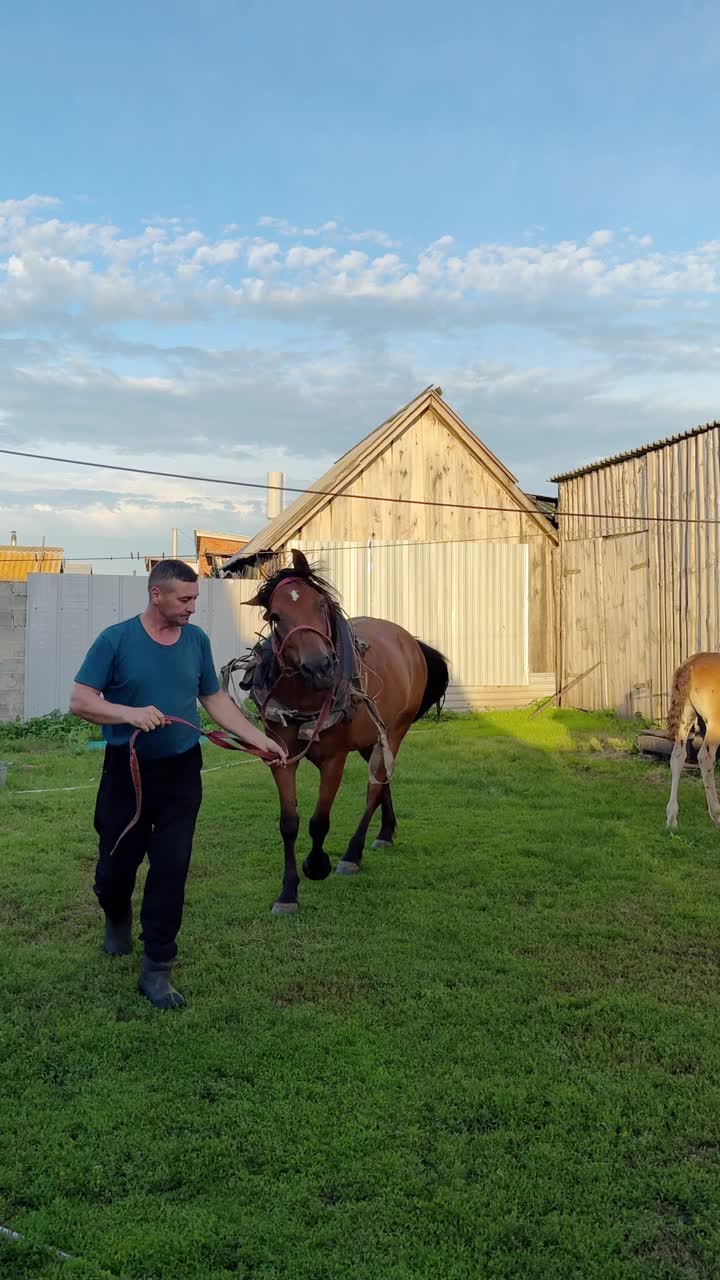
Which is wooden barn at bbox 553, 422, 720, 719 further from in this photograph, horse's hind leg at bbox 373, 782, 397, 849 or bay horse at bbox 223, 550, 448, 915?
bay horse at bbox 223, 550, 448, 915

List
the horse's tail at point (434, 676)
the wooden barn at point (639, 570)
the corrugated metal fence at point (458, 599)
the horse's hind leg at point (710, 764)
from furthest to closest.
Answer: the corrugated metal fence at point (458, 599)
the wooden barn at point (639, 570)
the horse's tail at point (434, 676)
the horse's hind leg at point (710, 764)

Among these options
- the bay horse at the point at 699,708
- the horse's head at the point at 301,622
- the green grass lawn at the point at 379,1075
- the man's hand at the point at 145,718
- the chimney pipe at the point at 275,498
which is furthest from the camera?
the chimney pipe at the point at 275,498

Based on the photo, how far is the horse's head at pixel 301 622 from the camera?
549 centimetres

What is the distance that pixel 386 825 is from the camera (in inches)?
290

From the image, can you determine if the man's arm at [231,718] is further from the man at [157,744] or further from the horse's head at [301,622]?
the horse's head at [301,622]

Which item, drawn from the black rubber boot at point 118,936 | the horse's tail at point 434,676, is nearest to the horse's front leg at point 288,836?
the black rubber boot at point 118,936

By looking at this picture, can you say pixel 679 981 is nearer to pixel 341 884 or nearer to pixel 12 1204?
pixel 341 884

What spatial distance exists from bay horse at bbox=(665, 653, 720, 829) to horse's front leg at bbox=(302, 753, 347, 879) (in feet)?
10.1

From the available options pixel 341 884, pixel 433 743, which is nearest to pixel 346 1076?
pixel 341 884

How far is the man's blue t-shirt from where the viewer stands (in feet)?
13.8

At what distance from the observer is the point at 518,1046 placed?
373 cm

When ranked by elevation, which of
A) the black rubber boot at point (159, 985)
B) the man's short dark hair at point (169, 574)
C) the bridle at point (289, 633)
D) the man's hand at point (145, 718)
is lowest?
the black rubber boot at point (159, 985)

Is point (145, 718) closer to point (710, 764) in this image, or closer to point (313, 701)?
point (313, 701)

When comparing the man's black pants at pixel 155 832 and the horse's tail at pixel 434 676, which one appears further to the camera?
the horse's tail at pixel 434 676
